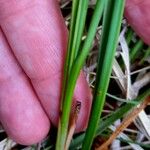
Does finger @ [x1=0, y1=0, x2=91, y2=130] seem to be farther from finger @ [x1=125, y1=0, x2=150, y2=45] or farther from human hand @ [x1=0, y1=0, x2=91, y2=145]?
finger @ [x1=125, y1=0, x2=150, y2=45]

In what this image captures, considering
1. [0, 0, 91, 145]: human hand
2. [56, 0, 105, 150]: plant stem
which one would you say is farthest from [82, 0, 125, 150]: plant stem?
[0, 0, 91, 145]: human hand

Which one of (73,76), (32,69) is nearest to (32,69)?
(32,69)

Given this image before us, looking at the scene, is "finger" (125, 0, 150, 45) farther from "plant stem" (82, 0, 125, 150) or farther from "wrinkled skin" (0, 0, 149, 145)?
"plant stem" (82, 0, 125, 150)

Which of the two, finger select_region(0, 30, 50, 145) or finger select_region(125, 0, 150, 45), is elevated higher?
finger select_region(125, 0, 150, 45)

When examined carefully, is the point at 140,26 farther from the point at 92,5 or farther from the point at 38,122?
the point at 38,122

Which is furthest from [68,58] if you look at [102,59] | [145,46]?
[145,46]

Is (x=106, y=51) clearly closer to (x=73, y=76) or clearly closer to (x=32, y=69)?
(x=73, y=76)

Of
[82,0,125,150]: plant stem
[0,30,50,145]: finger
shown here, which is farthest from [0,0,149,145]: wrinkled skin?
[82,0,125,150]: plant stem

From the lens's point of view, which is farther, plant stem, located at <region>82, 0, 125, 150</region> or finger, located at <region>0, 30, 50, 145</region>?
finger, located at <region>0, 30, 50, 145</region>
